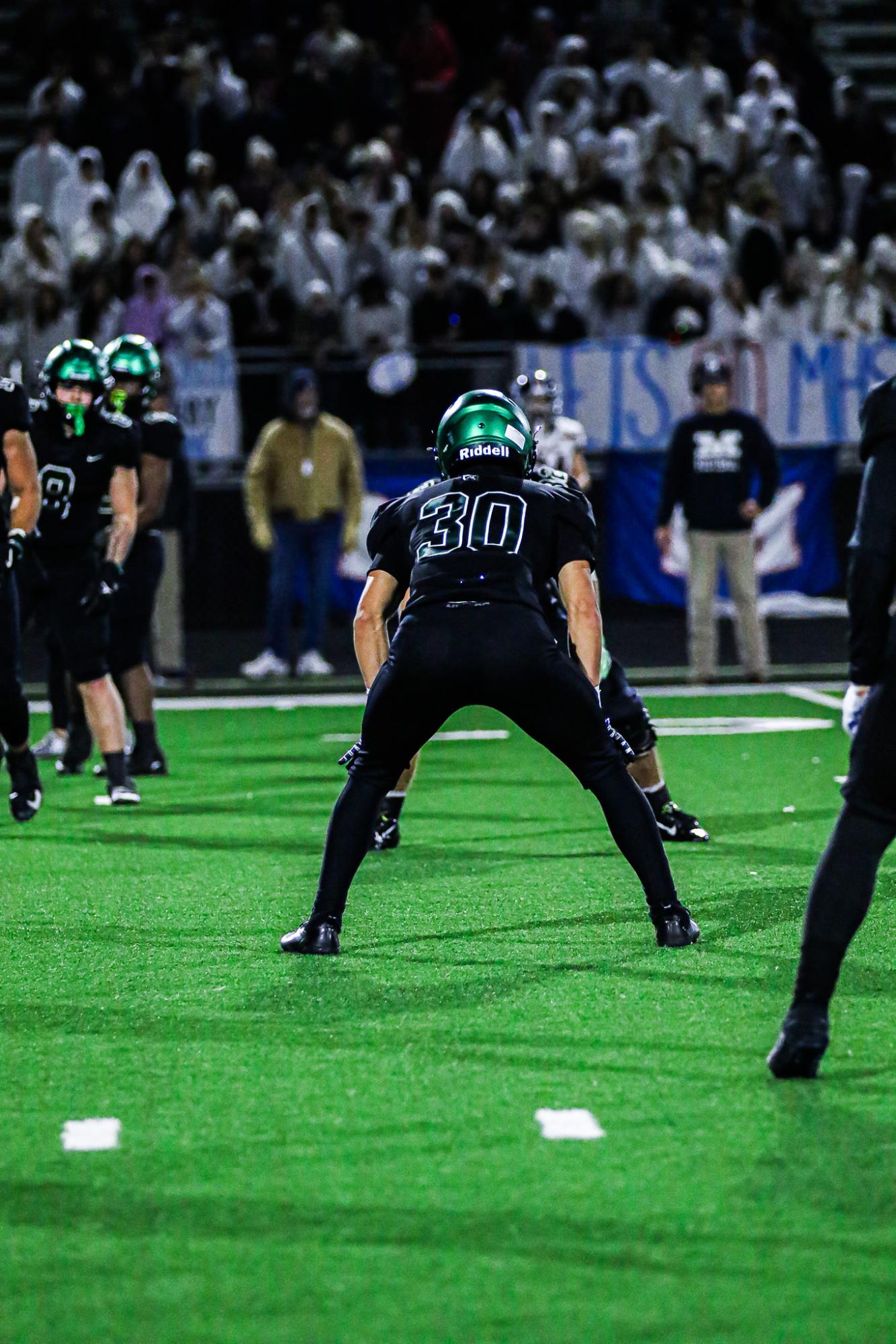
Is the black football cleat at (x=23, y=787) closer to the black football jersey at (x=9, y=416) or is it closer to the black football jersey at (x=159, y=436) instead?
the black football jersey at (x=9, y=416)

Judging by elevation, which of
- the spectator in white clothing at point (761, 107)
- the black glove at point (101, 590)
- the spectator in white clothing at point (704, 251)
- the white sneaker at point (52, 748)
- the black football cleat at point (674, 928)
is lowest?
the white sneaker at point (52, 748)

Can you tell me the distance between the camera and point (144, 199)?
20781 mm

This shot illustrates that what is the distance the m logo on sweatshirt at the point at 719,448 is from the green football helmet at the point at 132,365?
5.68 m

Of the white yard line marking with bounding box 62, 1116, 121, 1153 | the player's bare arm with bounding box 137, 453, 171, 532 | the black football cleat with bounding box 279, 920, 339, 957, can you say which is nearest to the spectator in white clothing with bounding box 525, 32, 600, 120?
the player's bare arm with bounding box 137, 453, 171, 532

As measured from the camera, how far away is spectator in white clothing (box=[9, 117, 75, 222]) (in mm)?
21453

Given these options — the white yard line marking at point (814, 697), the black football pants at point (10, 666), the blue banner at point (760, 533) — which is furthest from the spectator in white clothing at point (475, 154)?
the black football pants at point (10, 666)

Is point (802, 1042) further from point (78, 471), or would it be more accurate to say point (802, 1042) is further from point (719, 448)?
point (719, 448)

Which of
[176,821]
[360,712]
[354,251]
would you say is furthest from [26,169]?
[176,821]

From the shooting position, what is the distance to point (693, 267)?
66.1ft

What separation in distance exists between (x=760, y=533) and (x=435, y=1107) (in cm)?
1470

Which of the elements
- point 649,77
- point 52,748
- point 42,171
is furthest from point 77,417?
point 649,77

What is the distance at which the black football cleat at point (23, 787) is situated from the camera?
33.2 ft

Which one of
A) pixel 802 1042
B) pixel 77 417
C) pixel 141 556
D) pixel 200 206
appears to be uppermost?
pixel 200 206

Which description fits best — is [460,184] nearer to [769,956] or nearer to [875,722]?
[769,956]
